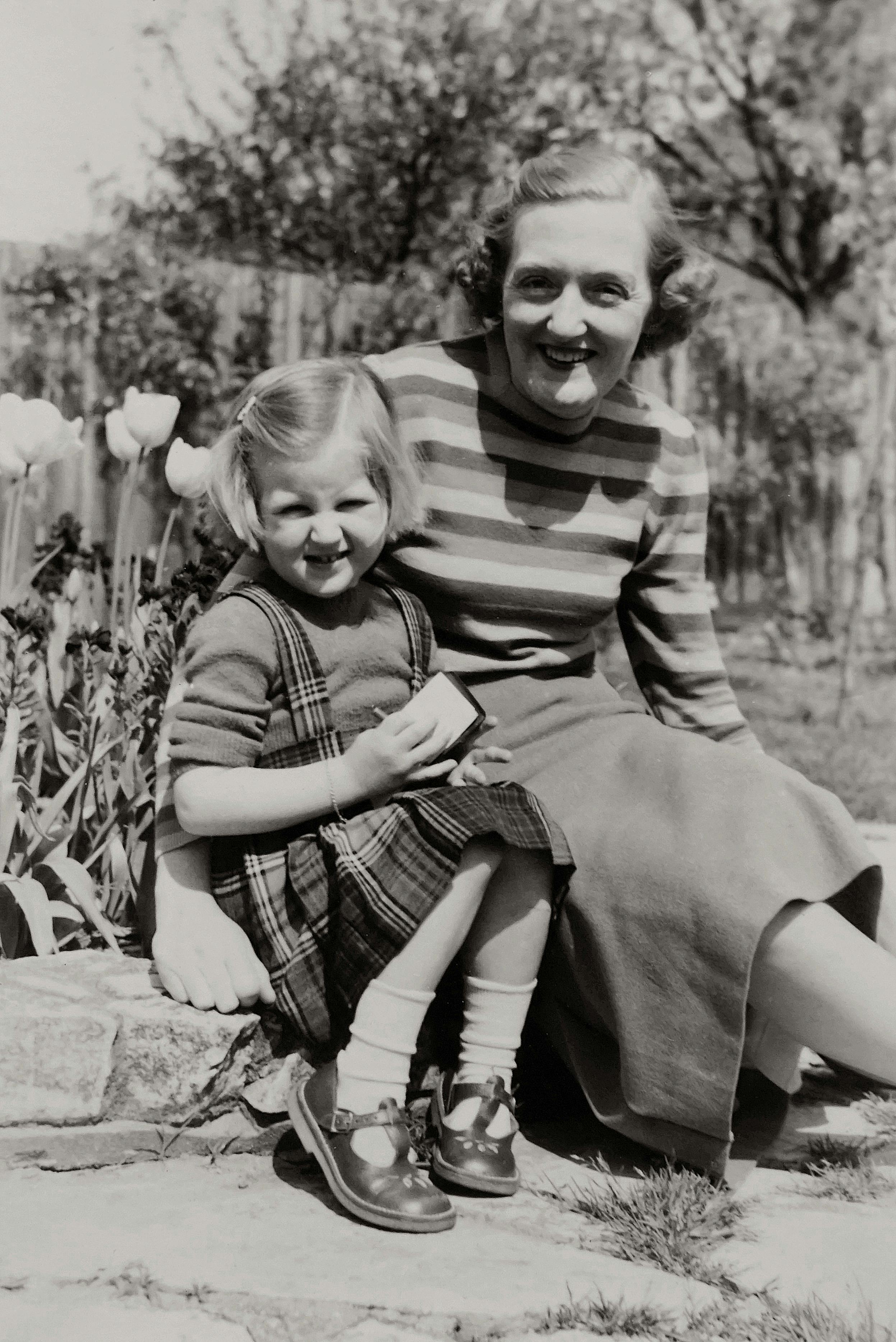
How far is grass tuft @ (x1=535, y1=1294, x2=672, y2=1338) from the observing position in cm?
A: 157

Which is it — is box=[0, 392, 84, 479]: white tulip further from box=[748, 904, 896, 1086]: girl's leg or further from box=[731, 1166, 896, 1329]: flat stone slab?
box=[731, 1166, 896, 1329]: flat stone slab

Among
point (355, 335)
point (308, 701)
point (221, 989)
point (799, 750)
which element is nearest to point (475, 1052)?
point (221, 989)

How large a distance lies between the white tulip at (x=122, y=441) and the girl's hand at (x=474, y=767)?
1.18 m

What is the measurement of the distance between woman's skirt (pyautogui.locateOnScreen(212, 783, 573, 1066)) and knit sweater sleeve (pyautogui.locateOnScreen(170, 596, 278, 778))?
18 centimetres

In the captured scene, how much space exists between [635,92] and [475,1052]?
8.63m

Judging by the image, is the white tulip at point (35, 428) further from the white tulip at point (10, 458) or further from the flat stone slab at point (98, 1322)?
the flat stone slab at point (98, 1322)

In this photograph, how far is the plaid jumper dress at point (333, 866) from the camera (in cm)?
196

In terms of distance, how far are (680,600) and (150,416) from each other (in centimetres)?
115

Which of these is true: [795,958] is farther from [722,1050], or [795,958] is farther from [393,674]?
[393,674]

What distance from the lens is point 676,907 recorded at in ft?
6.51

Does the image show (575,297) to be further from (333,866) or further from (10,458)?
(10,458)

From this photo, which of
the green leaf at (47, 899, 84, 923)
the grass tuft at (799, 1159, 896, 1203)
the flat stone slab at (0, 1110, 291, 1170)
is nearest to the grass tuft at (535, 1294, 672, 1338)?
the grass tuft at (799, 1159, 896, 1203)

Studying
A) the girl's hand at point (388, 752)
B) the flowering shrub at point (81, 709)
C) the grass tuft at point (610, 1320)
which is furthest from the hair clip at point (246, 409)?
the grass tuft at point (610, 1320)

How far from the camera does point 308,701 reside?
6.85ft
